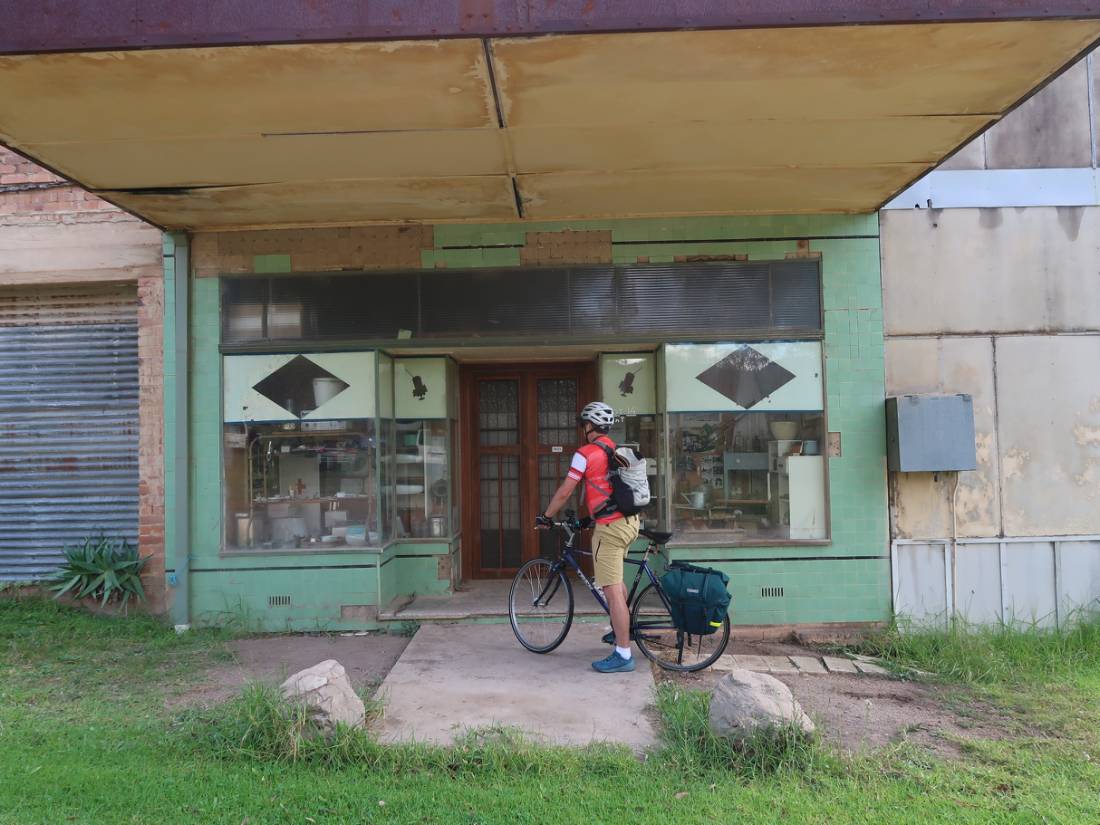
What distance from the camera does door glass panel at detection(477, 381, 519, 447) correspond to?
8.23 m

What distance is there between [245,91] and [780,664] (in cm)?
566

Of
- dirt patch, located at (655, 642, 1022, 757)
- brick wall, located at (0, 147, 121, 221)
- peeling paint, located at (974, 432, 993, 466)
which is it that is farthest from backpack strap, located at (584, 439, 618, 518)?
brick wall, located at (0, 147, 121, 221)

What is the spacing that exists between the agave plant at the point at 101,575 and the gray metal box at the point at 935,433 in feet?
23.5

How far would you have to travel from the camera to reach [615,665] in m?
5.48

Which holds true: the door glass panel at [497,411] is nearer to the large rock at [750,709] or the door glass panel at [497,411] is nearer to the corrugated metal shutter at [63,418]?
the corrugated metal shutter at [63,418]

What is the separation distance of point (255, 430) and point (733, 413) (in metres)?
4.58

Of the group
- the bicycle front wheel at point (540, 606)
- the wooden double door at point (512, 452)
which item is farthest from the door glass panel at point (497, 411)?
the bicycle front wheel at point (540, 606)

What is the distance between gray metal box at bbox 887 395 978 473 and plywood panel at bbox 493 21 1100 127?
8.66 feet

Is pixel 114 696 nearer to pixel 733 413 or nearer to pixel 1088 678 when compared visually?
pixel 733 413

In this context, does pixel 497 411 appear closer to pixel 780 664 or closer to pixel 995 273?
pixel 780 664

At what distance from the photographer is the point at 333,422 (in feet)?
23.6

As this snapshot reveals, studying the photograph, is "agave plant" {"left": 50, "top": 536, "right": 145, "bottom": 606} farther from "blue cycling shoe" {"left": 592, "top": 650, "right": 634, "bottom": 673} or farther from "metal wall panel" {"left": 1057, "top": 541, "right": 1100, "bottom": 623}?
"metal wall panel" {"left": 1057, "top": 541, "right": 1100, "bottom": 623}

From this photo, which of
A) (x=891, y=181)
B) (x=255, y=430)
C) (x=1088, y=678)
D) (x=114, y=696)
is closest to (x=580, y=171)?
(x=891, y=181)

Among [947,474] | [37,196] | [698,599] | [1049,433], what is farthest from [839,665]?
[37,196]
